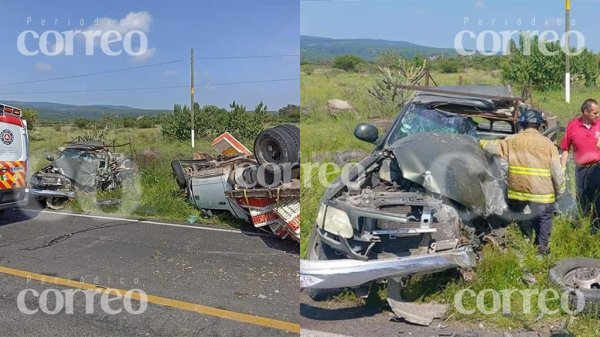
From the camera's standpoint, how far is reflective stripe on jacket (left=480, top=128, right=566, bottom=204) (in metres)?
4.35

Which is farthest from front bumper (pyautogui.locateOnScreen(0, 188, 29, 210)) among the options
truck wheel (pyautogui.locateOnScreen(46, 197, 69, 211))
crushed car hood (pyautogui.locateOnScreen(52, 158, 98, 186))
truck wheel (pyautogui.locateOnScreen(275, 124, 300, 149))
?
truck wheel (pyautogui.locateOnScreen(275, 124, 300, 149))

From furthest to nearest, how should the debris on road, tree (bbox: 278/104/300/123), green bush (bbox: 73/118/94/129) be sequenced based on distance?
green bush (bbox: 73/118/94/129) < the debris on road < tree (bbox: 278/104/300/123)

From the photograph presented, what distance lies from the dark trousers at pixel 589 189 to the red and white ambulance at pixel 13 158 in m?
7.94

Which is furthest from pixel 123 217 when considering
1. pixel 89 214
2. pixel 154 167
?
pixel 154 167

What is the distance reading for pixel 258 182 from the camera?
6785mm

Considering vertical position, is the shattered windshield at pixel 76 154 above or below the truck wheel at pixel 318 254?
above

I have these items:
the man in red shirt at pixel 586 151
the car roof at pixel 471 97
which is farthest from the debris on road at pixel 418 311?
the man in red shirt at pixel 586 151

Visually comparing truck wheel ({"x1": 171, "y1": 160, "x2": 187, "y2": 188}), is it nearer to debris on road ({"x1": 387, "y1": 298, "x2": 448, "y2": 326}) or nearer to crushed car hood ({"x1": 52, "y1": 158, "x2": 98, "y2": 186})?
crushed car hood ({"x1": 52, "y1": 158, "x2": 98, "y2": 186})

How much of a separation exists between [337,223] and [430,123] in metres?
1.81

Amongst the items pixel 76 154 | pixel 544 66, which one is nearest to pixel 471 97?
pixel 76 154

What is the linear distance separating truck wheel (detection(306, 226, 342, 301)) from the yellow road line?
0.29 m

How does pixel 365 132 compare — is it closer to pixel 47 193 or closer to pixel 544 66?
pixel 47 193

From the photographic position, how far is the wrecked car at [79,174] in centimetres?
1053

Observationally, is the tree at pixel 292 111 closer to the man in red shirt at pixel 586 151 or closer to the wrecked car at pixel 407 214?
the wrecked car at pixel 407 214
